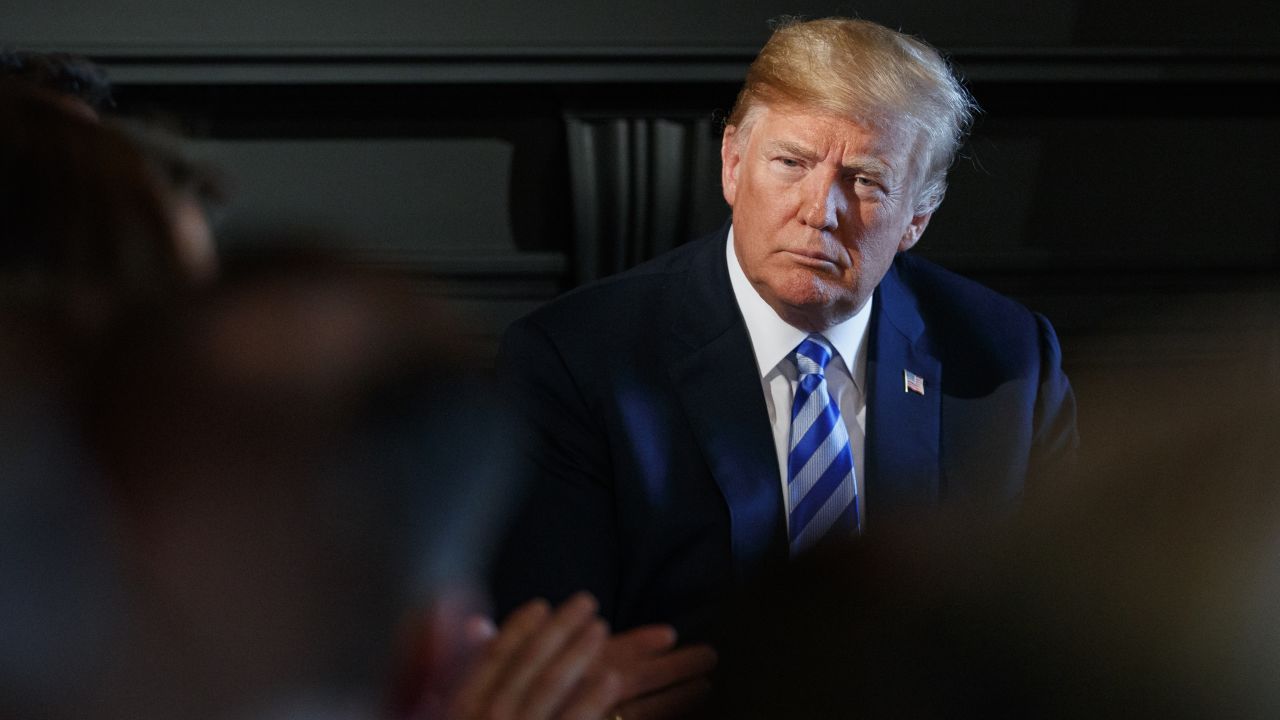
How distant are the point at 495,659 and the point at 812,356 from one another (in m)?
0.76

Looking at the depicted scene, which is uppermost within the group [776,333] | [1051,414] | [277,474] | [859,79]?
[277,474]

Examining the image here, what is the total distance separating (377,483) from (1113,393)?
172 centimetres

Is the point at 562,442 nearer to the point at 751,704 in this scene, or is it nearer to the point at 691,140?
the point at 691,140

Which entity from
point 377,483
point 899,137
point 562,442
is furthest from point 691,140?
point 377,483

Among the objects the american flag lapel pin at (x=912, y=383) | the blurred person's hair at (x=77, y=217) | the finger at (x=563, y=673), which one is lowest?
the american flag lapel pin at (x=912, y=383)

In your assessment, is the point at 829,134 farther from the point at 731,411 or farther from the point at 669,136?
the point at 669,136

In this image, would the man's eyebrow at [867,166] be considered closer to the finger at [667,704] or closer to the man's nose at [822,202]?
the man's nose at [822,202]

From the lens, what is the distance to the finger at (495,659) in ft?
1.73

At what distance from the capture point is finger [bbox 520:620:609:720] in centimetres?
65

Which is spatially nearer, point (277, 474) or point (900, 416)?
point (277, 474)

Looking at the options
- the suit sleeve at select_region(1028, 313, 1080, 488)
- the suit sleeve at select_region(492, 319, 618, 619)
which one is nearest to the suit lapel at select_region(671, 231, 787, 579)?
the suit sleeve at select_region(492, 319, 618, 619)

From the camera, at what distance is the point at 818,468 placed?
128 centimetres

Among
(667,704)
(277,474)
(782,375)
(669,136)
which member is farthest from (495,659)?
(669,136)

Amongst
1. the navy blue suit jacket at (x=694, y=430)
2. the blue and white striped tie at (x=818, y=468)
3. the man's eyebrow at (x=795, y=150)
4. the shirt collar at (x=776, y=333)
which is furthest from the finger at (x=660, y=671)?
the man's eyebrow at (x=795, y=150)
